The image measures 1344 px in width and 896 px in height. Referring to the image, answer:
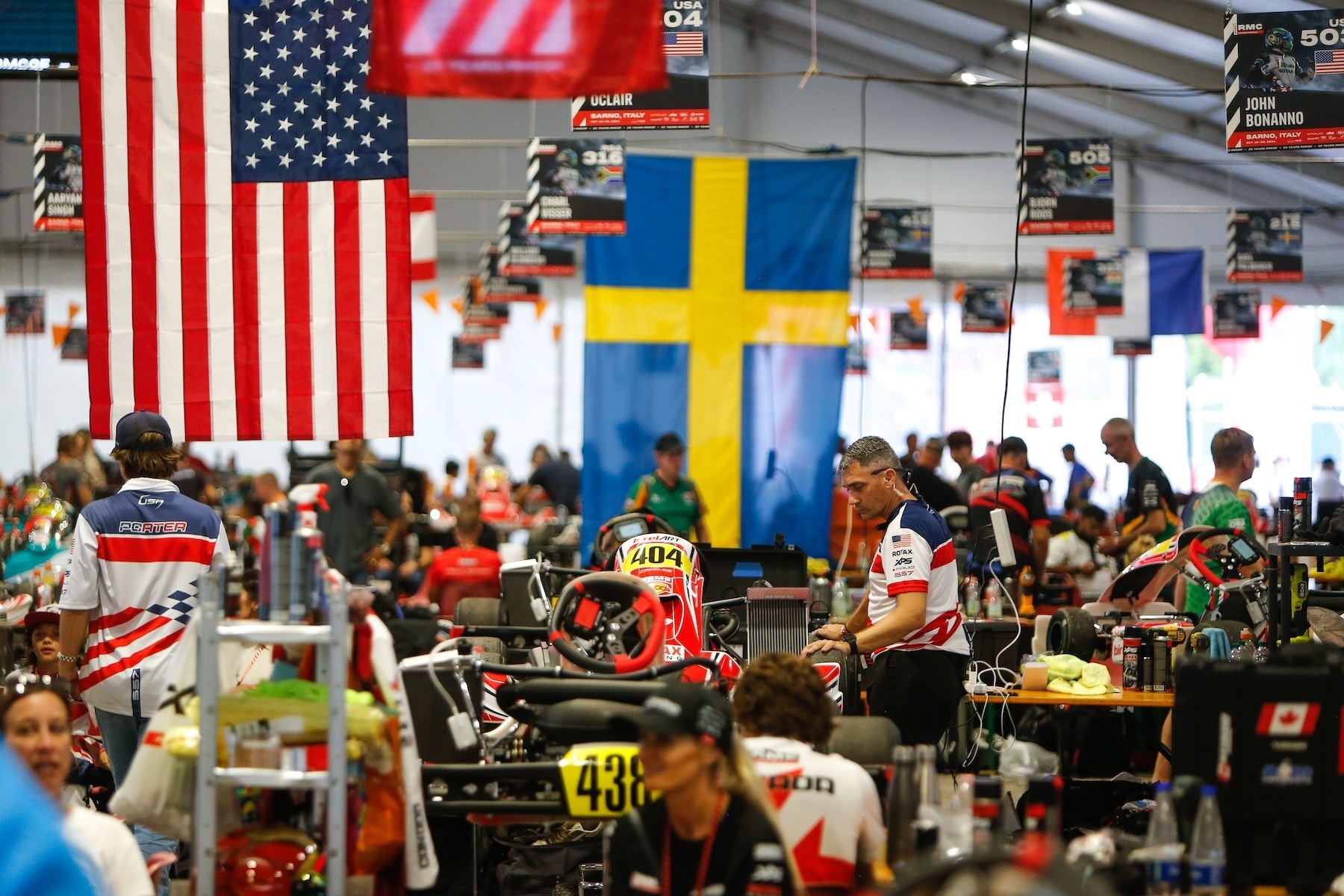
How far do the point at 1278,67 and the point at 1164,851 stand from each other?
7136mm

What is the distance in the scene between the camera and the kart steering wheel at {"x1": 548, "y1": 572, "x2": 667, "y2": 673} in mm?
5133

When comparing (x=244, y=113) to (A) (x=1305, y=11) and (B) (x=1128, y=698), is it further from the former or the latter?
(A) (x=1305, y=11)

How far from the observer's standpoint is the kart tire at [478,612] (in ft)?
28.3

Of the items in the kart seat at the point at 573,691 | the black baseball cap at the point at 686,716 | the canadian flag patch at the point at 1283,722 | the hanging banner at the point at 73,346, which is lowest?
the kart seat at the point at 573,691

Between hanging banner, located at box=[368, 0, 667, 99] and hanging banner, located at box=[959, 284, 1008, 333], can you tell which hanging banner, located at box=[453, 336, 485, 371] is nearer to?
hanging banner, located at box=[959, 284, 1008, 333]

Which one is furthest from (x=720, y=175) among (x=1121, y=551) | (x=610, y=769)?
(x=610, y=769)

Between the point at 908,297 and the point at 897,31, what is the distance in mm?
5318

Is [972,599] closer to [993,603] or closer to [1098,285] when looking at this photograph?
[993,603]

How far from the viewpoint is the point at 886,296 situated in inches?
944

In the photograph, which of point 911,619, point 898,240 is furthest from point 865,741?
point 898,240

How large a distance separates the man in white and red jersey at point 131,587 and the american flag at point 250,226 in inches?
32.3

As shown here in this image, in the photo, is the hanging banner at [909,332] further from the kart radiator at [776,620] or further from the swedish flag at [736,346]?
the kart radiator at [776,620]

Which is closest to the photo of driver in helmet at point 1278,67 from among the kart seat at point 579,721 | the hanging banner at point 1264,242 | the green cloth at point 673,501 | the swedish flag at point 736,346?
the swedish flag at point 736,346

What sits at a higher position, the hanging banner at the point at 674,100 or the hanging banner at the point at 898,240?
the hanging banner at the point at 674,100
